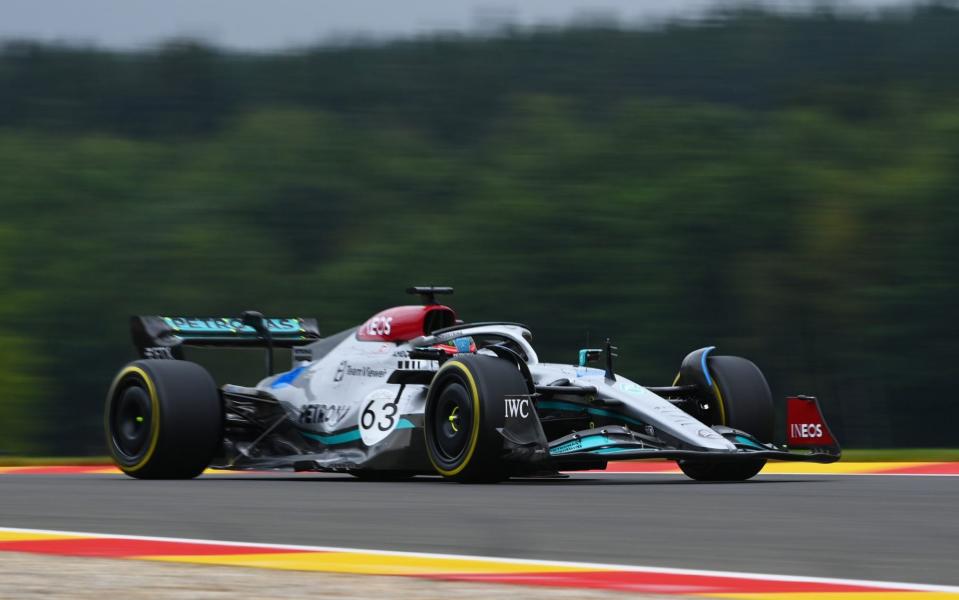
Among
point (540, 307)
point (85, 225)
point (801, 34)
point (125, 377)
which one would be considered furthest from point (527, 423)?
point (801, 34)

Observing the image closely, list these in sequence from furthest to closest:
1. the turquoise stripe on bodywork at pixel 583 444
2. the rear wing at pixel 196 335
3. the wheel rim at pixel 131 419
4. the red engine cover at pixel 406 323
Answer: the rear wing at pixel 196 335 → the wheel rim at pixel 131 419 → the red engine cover at pixel 406 323 → the turquoise stripe on bodywork at pixel 583 444

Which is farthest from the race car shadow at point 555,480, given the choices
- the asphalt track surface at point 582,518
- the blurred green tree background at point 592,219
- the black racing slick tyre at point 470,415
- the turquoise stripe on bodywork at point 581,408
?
the blurred green tree background at point 592,219

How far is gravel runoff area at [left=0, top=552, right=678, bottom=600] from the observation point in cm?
581

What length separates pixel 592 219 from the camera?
219 feet

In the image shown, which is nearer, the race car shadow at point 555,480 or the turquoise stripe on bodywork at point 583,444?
the turquoise stripe on bodywork at point 583,444

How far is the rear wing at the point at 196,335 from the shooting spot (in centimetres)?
1536

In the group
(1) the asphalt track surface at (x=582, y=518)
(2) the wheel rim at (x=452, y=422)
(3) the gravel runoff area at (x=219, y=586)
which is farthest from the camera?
(2) the wheel rim at (x=452, y=422)

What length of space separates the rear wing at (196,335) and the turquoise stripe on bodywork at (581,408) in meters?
3.51

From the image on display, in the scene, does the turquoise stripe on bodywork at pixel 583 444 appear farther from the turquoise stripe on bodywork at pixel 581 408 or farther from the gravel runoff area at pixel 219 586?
the gravel runoff area at pixel 219 586

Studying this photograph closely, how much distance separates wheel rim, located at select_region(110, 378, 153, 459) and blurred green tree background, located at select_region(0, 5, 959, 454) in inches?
1716

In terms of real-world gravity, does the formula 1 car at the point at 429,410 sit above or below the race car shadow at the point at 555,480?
above

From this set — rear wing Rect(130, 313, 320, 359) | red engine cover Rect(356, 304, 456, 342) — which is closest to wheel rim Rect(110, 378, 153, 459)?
rear wing Rect(130, 313, 320, 359)

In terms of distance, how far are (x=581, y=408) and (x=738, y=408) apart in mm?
1470

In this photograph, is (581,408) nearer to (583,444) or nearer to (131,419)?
(583,444)
